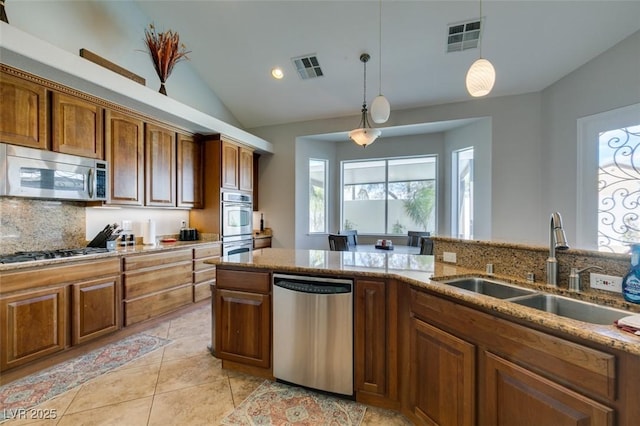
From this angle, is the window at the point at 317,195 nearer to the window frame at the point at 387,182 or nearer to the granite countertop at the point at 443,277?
the window frame at the point at 387,182

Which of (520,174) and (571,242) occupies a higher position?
(520,174)

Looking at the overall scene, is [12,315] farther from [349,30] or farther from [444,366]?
[349,30]

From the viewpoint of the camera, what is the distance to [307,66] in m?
4.34

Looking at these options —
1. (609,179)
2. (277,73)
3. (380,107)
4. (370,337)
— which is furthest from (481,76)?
(277,73)

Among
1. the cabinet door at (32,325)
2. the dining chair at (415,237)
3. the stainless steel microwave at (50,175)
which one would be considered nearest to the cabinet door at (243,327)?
the cabinet door at (32,325)

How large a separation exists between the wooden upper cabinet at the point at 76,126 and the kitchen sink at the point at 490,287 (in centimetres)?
348

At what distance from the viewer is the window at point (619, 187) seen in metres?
3.07

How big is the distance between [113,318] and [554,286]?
3640 millimetres

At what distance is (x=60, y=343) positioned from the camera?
8.02 feet

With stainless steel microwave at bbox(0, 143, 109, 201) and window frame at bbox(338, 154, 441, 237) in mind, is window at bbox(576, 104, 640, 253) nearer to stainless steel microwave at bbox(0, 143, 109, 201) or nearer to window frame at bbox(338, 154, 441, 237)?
window frame at bbox(338, 154, 441, 237)

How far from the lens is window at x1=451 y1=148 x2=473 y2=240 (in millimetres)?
4957

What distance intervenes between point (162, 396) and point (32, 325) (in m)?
1.25

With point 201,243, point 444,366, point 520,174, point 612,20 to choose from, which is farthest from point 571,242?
point 201,243

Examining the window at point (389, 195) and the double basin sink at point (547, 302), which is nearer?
the double basin sink at point (547, 302)
